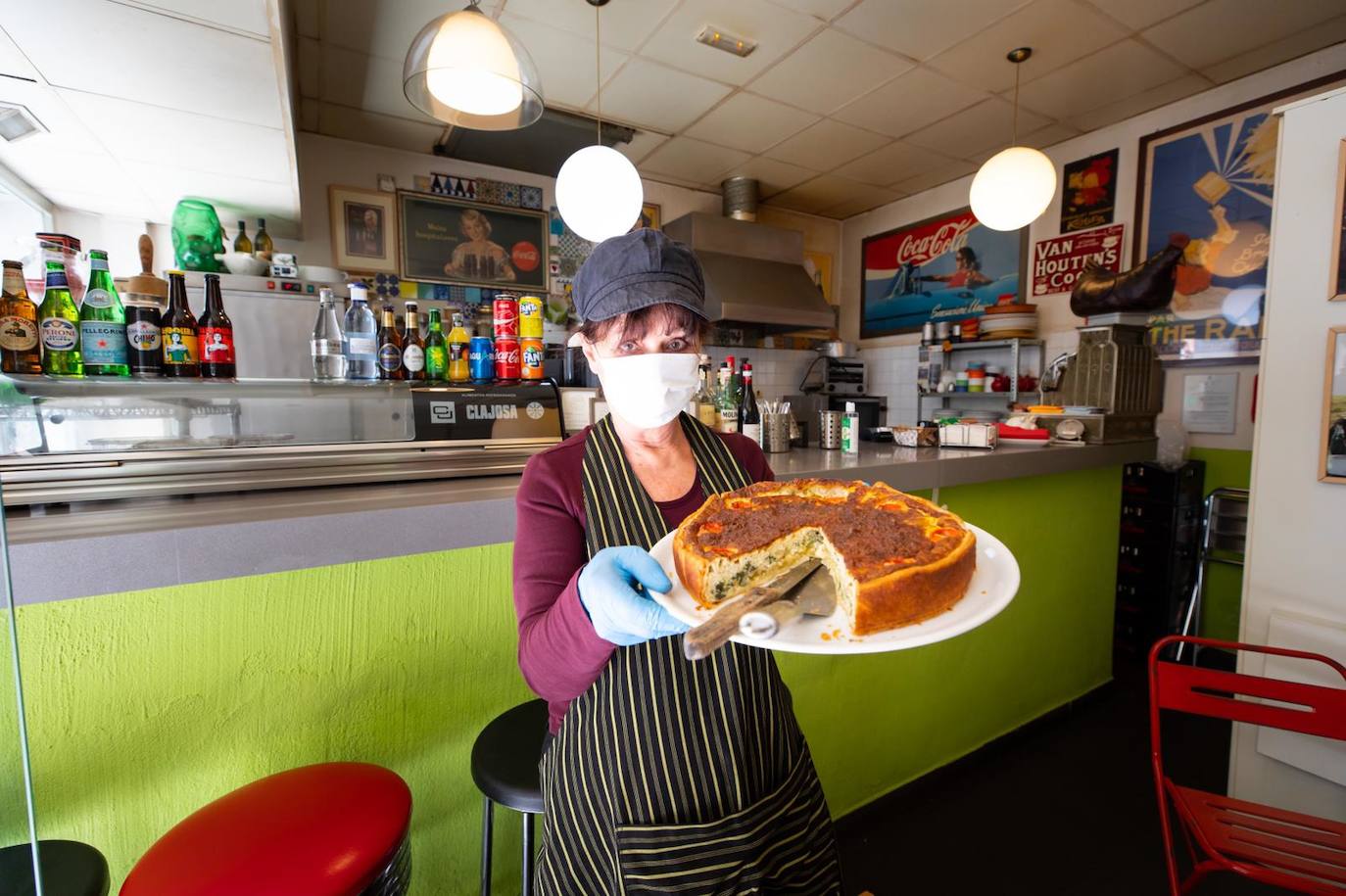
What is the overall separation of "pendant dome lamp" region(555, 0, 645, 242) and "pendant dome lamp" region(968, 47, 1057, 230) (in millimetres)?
1926

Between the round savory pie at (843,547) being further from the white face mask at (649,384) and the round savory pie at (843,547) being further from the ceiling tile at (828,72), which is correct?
the ceiling tile at (828,72)

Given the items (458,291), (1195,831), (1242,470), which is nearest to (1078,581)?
(1242,470)

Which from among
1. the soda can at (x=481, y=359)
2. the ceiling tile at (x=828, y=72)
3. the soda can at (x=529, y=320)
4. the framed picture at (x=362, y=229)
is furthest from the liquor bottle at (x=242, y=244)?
the ceiling tile at (x=828, y=72)

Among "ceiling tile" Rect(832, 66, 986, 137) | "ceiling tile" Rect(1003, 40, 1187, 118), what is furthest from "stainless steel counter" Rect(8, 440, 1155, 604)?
"ceiling tile" Rect(1003, 40, 1187, 118)

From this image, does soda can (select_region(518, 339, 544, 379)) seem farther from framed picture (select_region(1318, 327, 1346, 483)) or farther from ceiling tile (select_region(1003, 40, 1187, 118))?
ceiling tile (select_region(1003, 40, 1187, 118))

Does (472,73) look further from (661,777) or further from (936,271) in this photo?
(936,271)

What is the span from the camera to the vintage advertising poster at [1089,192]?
4352mm

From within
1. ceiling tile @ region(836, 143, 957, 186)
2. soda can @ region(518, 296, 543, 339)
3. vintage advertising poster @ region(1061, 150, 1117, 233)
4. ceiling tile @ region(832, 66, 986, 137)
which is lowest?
soda can @ region(518, 296, 543, 339)

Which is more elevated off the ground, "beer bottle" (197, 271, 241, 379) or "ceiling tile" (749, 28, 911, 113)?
"ceiling tile" (749, 28, 911, 113)

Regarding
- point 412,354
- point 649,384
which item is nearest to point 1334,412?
point 649,384

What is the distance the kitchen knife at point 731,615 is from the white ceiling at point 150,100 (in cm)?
218

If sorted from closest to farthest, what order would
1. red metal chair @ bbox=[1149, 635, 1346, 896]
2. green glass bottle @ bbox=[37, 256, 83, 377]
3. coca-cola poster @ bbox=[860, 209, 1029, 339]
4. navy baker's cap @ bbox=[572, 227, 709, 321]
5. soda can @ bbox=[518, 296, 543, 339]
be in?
navy baker's cap @ bbox=[572, 227, 709, 321], red metal chair @ bbox=[1149, 635, 1346, 896], green glass bottle @ bbox=[37, 256, 83, 377], soda can @ bbox=[518, 296, 543, 339], coca-cola poster @ bbox=[860, 209, 1029, 339]

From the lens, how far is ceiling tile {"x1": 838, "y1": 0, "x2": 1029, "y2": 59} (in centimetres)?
299

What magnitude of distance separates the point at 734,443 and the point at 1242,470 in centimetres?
406
